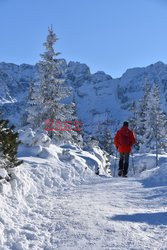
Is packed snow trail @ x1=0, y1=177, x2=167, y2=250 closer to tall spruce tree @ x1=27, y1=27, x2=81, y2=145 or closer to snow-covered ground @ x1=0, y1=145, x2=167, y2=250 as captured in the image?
snow-covered ground @ x1=0, y1=145, x2=167, y2=250

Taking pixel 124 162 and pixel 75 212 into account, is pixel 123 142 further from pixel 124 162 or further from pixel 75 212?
pixel 75 212

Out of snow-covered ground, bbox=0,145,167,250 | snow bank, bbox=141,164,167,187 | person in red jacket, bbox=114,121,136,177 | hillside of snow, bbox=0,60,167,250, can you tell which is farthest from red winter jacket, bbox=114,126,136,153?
snow-covered ground, bbox=0,145,167,250

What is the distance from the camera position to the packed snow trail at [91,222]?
5.98 meters

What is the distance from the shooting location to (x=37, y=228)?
21.7ft

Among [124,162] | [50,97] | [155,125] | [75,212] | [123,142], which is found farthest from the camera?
[155,125]

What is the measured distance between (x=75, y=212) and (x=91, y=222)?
0.81 m

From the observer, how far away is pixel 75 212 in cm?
779

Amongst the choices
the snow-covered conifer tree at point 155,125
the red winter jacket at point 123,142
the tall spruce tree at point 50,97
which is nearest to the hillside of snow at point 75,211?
the red winter jacket at point 123,142

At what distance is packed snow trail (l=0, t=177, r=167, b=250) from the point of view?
5.98 m

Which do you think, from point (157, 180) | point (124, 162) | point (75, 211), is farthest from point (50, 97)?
point (75, 211)

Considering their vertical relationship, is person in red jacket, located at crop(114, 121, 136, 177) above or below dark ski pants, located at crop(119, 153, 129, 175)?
above

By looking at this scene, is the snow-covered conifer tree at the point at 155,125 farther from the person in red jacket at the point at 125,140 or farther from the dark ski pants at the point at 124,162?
the person in red jacket at the point at 125,140

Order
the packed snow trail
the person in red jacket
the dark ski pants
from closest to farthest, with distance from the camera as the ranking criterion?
the packed snow trail
the person in red jacket
the dark ski pants

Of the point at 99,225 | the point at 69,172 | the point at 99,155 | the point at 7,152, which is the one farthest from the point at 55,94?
the point at 99,225
